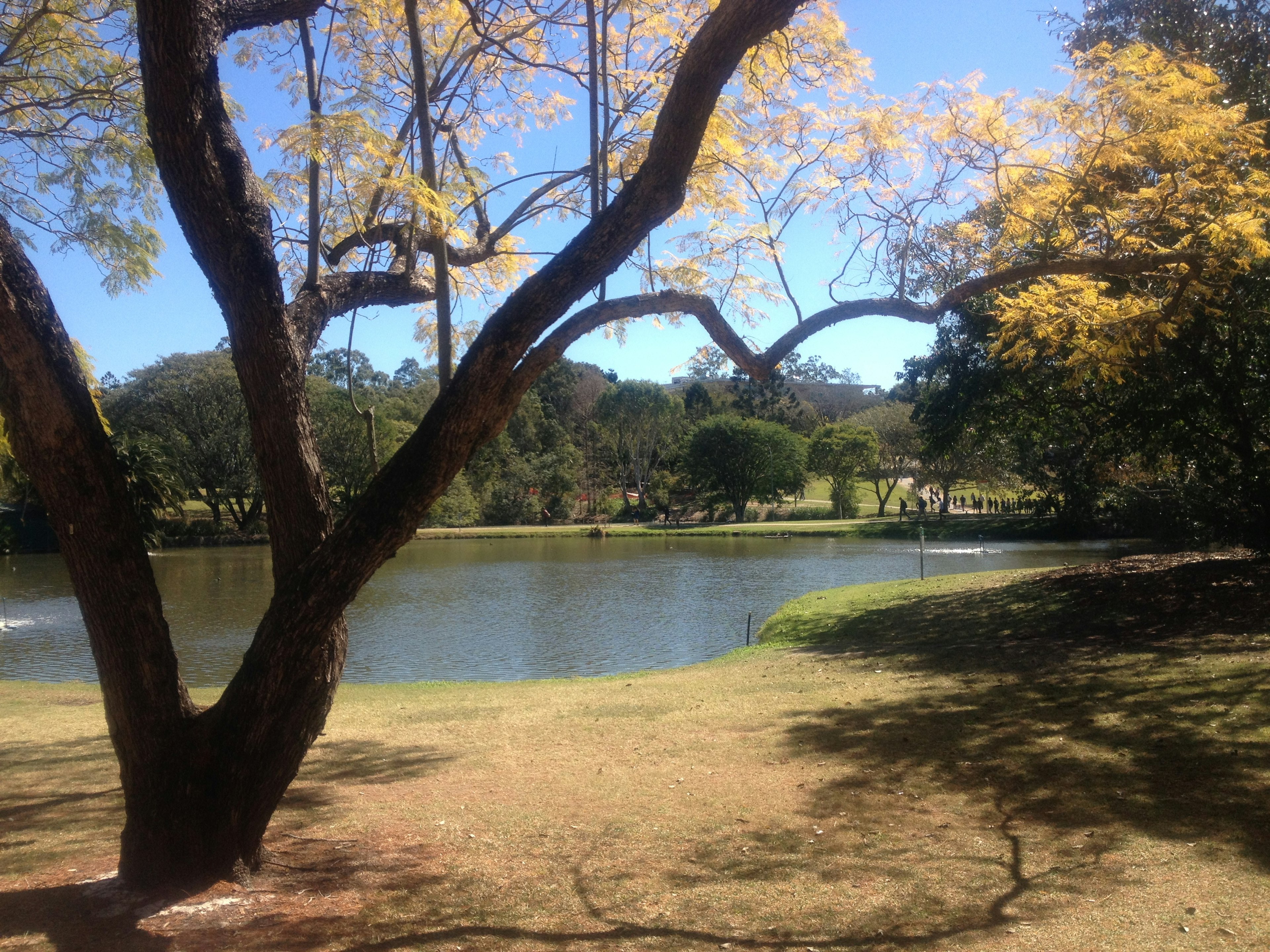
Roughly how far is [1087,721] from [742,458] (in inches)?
1984

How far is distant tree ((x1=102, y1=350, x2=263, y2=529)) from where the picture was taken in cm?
4497

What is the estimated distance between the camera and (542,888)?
4102mm

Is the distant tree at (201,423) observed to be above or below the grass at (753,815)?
above

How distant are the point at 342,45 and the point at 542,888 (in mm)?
7066

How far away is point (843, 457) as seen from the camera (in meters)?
55.5

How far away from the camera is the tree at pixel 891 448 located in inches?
2178

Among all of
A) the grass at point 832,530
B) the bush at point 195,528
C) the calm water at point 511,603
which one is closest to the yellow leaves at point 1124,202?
the calm water at point 511,603

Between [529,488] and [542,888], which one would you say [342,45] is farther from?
[529,488]

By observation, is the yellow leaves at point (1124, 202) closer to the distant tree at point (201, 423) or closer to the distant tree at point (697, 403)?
the distant tree at point (201, 423)

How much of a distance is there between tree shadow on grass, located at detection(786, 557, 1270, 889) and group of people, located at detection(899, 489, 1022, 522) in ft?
95.1

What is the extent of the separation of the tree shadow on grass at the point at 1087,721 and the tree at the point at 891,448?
43.8 meters

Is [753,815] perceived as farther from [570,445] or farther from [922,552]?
[570,445]

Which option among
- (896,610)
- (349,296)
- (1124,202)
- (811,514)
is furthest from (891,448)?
(349,296)

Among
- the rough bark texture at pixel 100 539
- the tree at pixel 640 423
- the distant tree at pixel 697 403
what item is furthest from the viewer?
the distant tree at pixel 697 403
